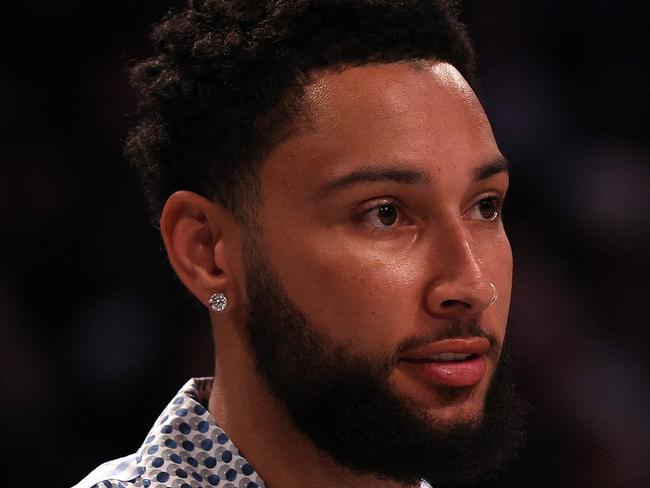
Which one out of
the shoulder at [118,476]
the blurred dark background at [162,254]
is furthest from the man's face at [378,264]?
the blurred dark background at [162,254]

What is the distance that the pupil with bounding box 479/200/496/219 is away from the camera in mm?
1984

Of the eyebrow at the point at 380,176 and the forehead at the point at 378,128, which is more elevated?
the forehead at the point at 378,128

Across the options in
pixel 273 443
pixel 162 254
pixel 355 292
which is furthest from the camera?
pixel 162 254

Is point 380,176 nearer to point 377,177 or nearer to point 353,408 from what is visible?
point 377,177

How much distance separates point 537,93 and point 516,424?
1778mm

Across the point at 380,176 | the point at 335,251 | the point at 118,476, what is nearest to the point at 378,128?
the point at 380,176

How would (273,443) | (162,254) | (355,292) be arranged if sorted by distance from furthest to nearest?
(162,254) < (273,443) < (355,292)

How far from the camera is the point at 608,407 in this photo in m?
3.22

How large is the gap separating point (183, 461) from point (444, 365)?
0.46 m

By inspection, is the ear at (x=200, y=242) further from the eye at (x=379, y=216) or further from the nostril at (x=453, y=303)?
the nostril at (x=453, y=303)

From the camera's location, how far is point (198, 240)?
2.02 meters

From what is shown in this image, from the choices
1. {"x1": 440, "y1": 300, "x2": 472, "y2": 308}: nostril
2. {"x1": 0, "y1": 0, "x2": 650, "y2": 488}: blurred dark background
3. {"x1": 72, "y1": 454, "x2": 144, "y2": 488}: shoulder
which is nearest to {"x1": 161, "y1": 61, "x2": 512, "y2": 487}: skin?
{"x1": 440, "y1": 300, "x2": 472, "y2": 308}: nostril

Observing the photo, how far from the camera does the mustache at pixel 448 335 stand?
1.82m

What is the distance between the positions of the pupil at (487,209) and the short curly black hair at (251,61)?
252mm
